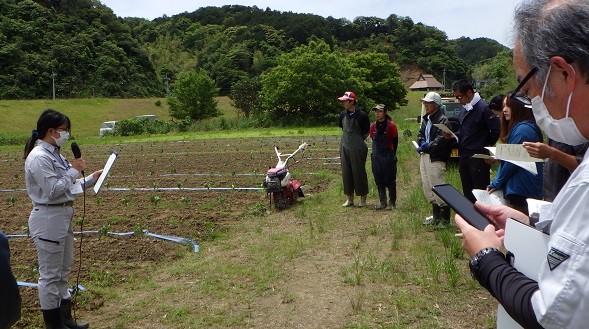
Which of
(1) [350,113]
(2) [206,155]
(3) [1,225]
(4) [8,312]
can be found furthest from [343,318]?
(2) [206,155]

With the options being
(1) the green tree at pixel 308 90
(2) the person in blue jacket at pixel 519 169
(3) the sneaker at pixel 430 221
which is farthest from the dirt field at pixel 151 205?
(1) the green tree at pixel 308 90

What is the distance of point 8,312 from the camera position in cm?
189

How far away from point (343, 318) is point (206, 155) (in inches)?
578

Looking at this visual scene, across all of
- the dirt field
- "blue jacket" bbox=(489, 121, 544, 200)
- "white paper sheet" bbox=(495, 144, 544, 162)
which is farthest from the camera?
the dirt field

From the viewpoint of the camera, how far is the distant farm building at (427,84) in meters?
77.5

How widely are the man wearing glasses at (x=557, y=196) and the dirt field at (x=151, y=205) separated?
4.16m

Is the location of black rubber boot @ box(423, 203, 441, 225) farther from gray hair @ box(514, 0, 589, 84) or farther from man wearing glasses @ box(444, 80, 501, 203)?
gray hair @ box(514, 0, 589, 84)

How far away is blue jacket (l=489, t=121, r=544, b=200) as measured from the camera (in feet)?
14.5

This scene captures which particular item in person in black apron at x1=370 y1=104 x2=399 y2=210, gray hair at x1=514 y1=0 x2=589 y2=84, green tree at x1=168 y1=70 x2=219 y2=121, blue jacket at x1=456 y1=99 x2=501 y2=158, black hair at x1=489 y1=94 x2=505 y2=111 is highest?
gray hair at x1=514 y1=0 x2=589 y2=84

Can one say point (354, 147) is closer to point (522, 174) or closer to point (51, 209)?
point (522, 174)

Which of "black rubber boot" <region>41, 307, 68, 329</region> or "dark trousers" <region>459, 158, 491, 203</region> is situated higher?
"dark trousers" <region>459, 158, 491, 203</region>

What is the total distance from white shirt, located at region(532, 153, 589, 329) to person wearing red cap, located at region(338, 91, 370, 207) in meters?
7.16

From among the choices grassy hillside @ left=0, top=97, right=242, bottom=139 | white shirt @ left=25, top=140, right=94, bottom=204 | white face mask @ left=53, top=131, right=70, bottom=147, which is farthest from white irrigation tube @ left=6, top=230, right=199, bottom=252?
grassy hillside @ left=0, top=97, right=242, bottom=139

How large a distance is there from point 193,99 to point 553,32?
158ft
